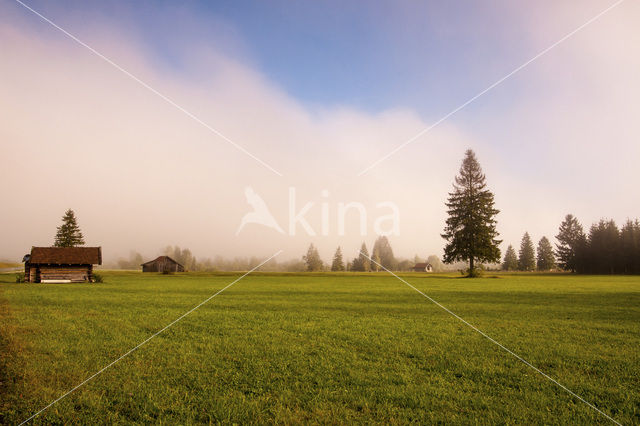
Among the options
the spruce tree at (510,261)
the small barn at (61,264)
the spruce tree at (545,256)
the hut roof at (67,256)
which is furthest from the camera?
the spruce tree at (510,261)

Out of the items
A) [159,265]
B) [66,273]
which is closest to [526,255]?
[159,265]

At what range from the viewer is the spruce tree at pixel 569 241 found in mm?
93750

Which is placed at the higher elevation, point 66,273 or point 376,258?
point 66,273

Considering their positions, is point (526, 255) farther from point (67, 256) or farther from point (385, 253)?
point (67, 256)

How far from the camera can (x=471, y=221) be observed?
5806 centimetres

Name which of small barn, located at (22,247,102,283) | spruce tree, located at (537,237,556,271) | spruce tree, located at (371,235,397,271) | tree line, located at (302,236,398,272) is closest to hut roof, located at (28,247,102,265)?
small barn, located at (22,247,102,283)

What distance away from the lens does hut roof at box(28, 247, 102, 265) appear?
43.7 meters

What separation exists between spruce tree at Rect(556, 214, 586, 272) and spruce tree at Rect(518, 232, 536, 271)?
17.3m

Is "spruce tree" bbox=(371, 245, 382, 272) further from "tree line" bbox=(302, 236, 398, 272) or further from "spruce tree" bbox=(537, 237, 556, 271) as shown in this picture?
"spruce tree" bbox=(537, 237, 556, 271)

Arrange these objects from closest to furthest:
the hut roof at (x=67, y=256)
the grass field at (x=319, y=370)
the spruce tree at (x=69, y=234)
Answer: the grass field at (x=319, y=370), the hut roof at (x=67, y=256), the spruce tree at (x=69, y=234)

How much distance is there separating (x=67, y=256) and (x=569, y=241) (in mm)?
113633

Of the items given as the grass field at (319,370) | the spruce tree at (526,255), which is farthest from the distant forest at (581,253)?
the grass field at (319,370)

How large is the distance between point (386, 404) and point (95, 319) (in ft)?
43.9

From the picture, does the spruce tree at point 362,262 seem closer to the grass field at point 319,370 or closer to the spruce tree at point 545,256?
the spruce tree at point 545,256
